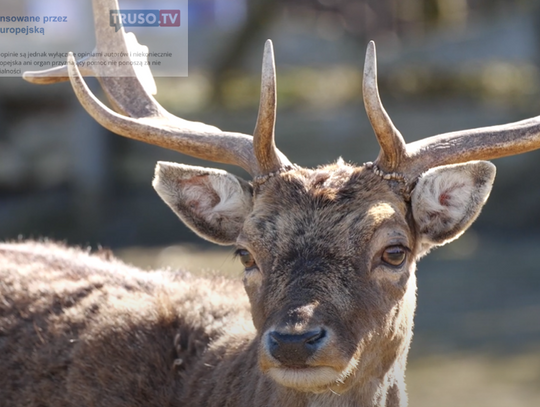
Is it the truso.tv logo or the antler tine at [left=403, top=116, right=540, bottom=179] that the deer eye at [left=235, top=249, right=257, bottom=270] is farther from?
the truso.tv logo

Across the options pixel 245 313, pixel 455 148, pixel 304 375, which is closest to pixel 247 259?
pixel 304 375

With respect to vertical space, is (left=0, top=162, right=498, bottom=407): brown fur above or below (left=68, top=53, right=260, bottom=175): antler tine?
below

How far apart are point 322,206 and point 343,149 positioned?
33.4 ft

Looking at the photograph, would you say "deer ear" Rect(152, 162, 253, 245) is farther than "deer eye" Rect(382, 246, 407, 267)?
Yes

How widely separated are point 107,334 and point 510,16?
12253 millimetres

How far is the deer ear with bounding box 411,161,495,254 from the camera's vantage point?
4.70m

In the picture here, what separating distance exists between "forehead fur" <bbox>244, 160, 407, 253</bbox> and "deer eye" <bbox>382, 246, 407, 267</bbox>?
0.47 ft

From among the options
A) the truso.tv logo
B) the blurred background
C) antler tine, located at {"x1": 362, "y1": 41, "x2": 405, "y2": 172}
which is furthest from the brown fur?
the blurred background

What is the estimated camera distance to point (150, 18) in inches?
325

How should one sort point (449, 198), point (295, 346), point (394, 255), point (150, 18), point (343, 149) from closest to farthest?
1. point (295, 346)
2. point (394, 255)
3. point (449, 198)
4. point (150, 18)
5. point (343, 149)

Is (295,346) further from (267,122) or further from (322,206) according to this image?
(267,122)

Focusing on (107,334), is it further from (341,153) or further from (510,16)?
(510,16)

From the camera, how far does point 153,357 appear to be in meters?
5.24

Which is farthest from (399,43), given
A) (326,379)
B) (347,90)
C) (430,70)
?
(326,379)
